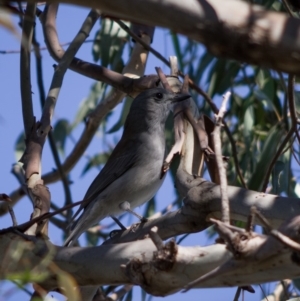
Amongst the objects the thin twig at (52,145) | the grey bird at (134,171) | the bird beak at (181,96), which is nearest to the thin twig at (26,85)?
the thin twig at (52,145)

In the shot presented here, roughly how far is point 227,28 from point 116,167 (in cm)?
307

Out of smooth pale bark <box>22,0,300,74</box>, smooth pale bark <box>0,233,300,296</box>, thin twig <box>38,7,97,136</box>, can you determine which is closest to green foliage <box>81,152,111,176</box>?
thin twig <box>38,7,97,136</box>

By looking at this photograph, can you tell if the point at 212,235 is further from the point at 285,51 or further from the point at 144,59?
the point at 285,51

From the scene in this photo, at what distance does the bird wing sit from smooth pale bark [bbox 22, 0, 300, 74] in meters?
2.84

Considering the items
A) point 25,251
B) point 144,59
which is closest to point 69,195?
point 144,59

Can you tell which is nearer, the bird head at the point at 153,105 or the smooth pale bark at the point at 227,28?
the smooth pale bark at the point at 227,28

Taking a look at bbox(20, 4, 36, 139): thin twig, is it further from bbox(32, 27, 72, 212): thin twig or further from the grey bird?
the grey bird

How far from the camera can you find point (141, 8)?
1.09 m

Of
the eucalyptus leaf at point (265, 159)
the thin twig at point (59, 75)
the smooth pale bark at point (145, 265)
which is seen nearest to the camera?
the smooth pale bark at point (145, 265)

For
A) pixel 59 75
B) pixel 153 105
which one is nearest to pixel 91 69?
pixel 59 75

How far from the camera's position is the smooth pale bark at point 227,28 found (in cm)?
109

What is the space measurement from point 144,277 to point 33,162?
111 centimetres

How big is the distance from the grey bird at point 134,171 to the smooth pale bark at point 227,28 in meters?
2.47

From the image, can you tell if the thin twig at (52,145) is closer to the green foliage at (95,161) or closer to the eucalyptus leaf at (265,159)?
the eucalyptus leaf at (265,159)
